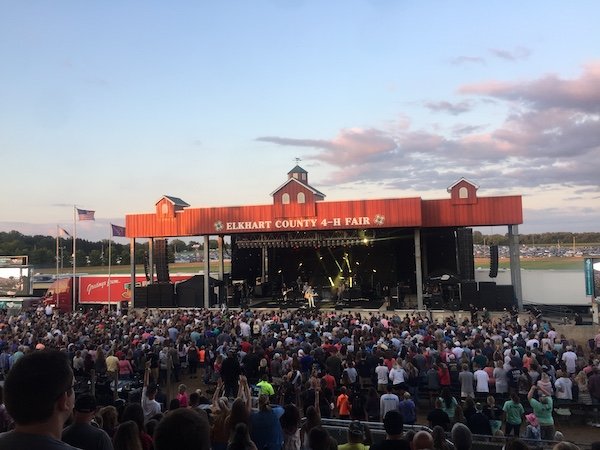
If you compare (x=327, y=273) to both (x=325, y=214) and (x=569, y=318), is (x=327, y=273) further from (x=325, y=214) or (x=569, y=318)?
(x=569, y=318)

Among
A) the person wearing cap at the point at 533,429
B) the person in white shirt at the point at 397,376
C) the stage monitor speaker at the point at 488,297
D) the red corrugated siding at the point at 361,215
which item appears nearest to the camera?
the person wearing cap at the point at 533,429

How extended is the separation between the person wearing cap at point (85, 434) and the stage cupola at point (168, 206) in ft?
96.9

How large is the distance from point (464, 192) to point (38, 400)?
28558 mm

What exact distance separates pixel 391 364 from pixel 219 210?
2105cm

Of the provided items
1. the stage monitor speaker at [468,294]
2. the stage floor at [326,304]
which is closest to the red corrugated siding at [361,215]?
the stage monitor speaker at [468,294]

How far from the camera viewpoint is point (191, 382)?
15.6 m

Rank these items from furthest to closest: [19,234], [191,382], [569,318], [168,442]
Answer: [19,234] → [569,318] → [191,382] → [168,442]

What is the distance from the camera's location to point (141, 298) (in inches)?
1286

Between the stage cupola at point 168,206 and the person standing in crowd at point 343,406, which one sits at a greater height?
the stage cupola at point 168,206

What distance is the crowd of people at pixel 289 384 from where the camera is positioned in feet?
8.37

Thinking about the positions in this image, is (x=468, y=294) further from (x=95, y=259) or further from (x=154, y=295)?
(x=95, y=259)

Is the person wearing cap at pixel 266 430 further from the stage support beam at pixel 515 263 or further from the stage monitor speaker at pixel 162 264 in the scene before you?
the stage monitor speaker at pixel 162 264

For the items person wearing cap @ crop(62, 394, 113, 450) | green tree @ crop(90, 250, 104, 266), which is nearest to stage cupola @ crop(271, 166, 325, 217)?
person wearing cap @ crop(62, 394, 113, 450)

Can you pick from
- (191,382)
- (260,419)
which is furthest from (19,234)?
(260,419)
